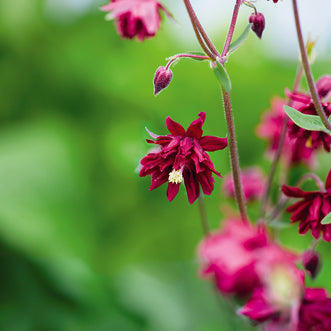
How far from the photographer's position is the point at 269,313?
73cm

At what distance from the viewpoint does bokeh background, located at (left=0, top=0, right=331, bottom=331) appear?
2189 mm

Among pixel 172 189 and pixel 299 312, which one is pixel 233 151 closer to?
pixel 172 189

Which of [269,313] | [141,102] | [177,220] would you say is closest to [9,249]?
[177,220]

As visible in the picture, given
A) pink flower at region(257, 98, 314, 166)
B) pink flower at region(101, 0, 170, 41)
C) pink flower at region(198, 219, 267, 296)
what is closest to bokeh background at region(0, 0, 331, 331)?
pink flower at region(257, 98, 314, 166)

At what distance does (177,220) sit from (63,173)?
0.71 m

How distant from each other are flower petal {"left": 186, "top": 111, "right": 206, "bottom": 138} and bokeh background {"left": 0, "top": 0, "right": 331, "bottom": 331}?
89 cm

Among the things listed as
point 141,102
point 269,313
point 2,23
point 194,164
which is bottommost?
point 269,313

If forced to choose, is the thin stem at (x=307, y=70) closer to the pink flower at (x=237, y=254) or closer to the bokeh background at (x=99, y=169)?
the pink flower at (x=237, y=254)

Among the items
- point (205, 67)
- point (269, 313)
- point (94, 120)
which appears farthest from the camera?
point (205, 67)

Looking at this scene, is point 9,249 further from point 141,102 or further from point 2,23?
point 2,23

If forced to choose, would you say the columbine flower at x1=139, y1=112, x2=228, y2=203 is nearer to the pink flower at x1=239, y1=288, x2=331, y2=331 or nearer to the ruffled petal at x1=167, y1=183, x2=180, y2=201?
the ruffled petal at x1=167, y1=183, x2=180, y2=201

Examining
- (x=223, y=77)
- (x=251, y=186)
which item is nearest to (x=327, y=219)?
(x=223, y=77)

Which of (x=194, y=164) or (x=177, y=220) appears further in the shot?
(x=177, y=220)

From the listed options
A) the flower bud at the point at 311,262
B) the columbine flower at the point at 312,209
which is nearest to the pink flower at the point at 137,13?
the columbine flower at the point at 312,209
